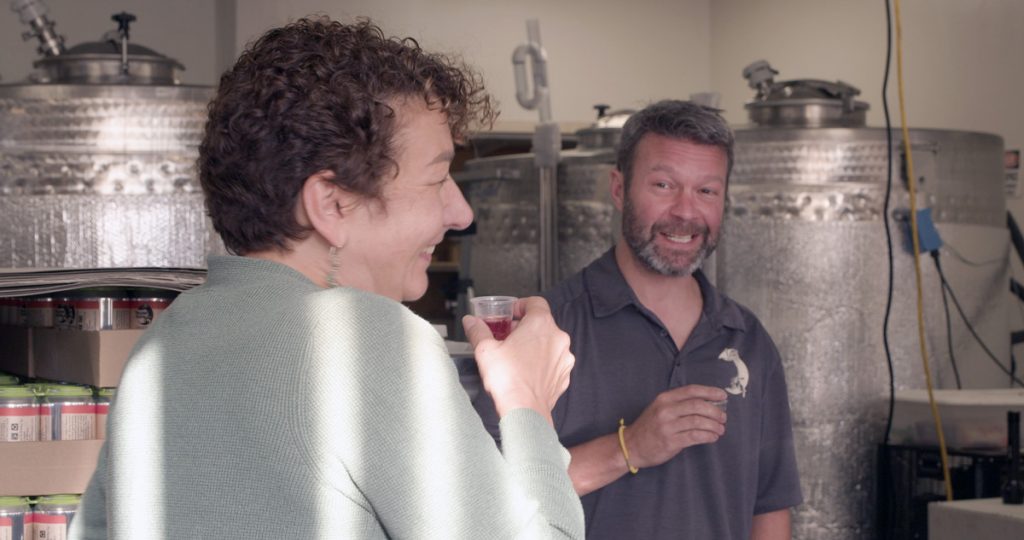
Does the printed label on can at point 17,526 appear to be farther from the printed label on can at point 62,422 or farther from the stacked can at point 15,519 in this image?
the printed label on can at point 62,422

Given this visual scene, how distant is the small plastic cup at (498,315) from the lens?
1.44 m

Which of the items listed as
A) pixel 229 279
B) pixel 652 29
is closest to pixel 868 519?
pixel 229 279

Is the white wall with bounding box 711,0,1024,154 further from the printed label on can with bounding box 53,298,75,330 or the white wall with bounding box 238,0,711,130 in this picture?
the printed label on can with bounding box 53,298,75,330

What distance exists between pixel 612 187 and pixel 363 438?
174 cm

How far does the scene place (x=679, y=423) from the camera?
202cm

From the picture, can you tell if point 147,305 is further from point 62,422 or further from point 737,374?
point 737,374

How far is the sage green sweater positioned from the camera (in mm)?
964

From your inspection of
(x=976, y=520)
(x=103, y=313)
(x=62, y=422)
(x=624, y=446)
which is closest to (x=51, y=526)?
(x=62, y=422)

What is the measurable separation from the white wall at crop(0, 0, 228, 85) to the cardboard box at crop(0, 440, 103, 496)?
626 cm

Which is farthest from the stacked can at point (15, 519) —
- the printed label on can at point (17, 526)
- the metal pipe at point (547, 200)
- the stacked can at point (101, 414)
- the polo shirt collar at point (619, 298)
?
the metal pipe at point (547, 200)


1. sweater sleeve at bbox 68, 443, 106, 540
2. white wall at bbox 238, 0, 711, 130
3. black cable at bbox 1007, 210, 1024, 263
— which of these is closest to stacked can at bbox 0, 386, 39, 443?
sweater sleeve at bbox 68, 443, 106, 540

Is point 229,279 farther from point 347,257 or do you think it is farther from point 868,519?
point 868,519

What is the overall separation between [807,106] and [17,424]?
10.5ft

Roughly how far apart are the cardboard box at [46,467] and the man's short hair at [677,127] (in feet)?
4.43
